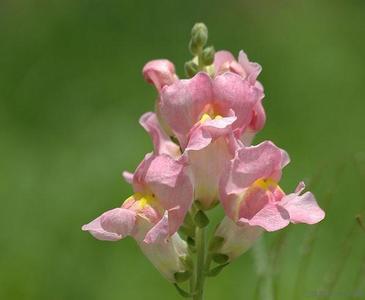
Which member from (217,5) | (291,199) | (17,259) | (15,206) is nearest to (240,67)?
(291,199)

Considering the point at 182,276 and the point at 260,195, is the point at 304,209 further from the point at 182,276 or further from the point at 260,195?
the point at 182,276

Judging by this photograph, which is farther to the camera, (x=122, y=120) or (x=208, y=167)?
(x=122, y=120)

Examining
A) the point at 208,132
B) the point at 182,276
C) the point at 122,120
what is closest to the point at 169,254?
the point at 182,276

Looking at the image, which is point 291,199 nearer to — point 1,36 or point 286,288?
point 286,288

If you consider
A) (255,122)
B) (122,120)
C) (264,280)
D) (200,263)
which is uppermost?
(255,122)

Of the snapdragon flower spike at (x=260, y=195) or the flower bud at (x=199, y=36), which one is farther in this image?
the flower bud at (x=199, y=36)

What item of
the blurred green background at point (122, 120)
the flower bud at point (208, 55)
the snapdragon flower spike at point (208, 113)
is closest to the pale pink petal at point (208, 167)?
the snapdragon flower spike at point (208, 113)

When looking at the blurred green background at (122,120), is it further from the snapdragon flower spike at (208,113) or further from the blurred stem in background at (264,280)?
the snapdragon flower spike at (208,113)
